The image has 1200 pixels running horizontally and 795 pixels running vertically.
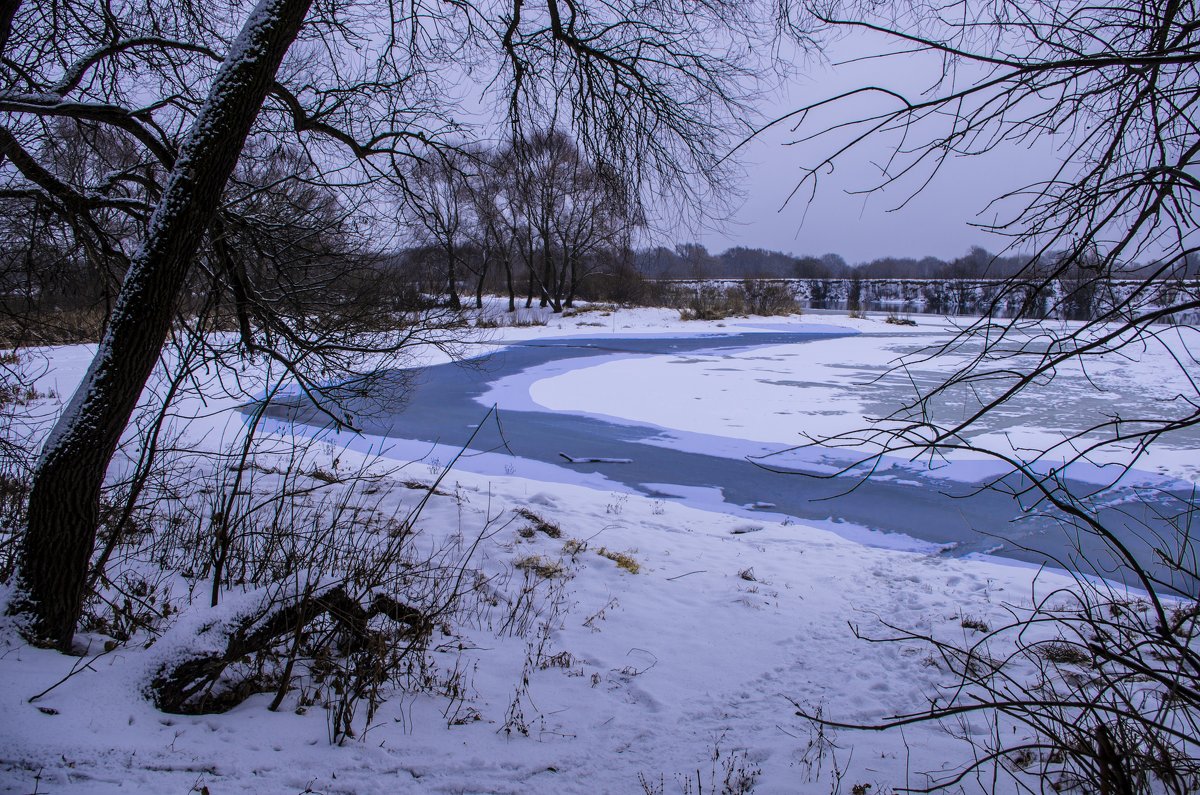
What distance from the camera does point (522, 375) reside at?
17.6 meters

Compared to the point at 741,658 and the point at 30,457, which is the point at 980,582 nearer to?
the point at 741,658

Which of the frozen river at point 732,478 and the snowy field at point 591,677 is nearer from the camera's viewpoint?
the snowy field at point 591,677

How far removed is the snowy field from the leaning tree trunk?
0.30m

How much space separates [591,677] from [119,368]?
2681 millimetres

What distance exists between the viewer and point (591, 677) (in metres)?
3.66

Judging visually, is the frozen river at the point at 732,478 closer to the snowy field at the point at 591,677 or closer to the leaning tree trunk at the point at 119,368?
the snowy field at the point at 591,677

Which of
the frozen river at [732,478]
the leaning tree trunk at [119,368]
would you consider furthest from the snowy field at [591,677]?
the frozen river at [732,478]

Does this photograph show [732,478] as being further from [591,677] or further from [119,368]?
[119,368]

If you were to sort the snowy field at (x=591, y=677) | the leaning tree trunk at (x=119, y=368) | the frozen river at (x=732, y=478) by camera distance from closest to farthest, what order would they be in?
1. the snowy field at (x=591, y=677)
2. the leaning tree trunk at (x=119, y=368)
3. the frozen river at (x=732, y=478)

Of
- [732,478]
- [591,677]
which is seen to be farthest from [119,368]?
[732,478]

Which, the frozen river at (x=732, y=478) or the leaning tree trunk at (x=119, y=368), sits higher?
the leaning tree trunk at (x=119, y=368)

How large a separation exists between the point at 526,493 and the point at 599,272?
109 feet

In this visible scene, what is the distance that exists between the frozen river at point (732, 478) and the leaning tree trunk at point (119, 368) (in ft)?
4.89

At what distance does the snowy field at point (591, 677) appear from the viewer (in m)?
2.47
